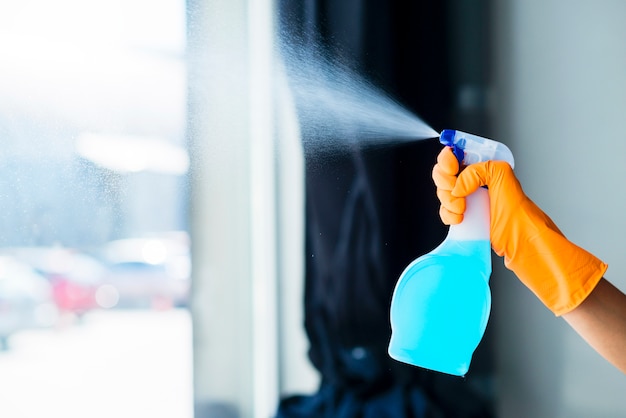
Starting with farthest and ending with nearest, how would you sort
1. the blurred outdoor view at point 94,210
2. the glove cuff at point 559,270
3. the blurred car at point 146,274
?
the blurred car at point 146,274, the blurred outdoor view at point 94,210, the glove cuff at point 559,270

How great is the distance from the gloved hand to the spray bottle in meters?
0.02

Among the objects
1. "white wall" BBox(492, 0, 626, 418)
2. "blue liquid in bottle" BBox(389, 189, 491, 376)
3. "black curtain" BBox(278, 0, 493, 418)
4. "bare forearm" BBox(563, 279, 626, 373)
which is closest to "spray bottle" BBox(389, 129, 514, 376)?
"blue liquid in bottle" BBox(389, 189, 491, 376)

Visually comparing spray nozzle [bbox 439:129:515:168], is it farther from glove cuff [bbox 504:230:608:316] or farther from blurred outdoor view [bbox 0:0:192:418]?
blurred outdoor view [bbox 0:0:192:418]

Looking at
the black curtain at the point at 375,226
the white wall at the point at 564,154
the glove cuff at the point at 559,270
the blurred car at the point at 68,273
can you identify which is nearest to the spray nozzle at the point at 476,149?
the glove cuff at the point at 559,270

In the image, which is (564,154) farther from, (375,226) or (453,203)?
(453,203)

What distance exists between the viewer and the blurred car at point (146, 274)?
932 mm

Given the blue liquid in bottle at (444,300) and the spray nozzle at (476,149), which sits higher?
the spray nozzle at (476,149)

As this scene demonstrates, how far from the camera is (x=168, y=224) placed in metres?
0.97

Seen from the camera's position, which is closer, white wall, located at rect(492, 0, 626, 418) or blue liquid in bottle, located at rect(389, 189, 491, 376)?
blue liquid in bottle, located at rect(389, 189, 491, 376)

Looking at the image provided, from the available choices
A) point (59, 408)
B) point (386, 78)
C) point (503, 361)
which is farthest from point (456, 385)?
point (59, 408)

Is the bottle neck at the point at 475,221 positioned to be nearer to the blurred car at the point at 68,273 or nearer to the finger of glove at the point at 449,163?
the finger of glove at the point at 449,163

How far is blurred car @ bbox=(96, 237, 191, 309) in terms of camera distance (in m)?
0.93

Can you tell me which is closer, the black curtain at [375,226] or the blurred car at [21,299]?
the blurred car at [21,299]

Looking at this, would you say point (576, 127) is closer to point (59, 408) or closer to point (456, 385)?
point (456, 385)
